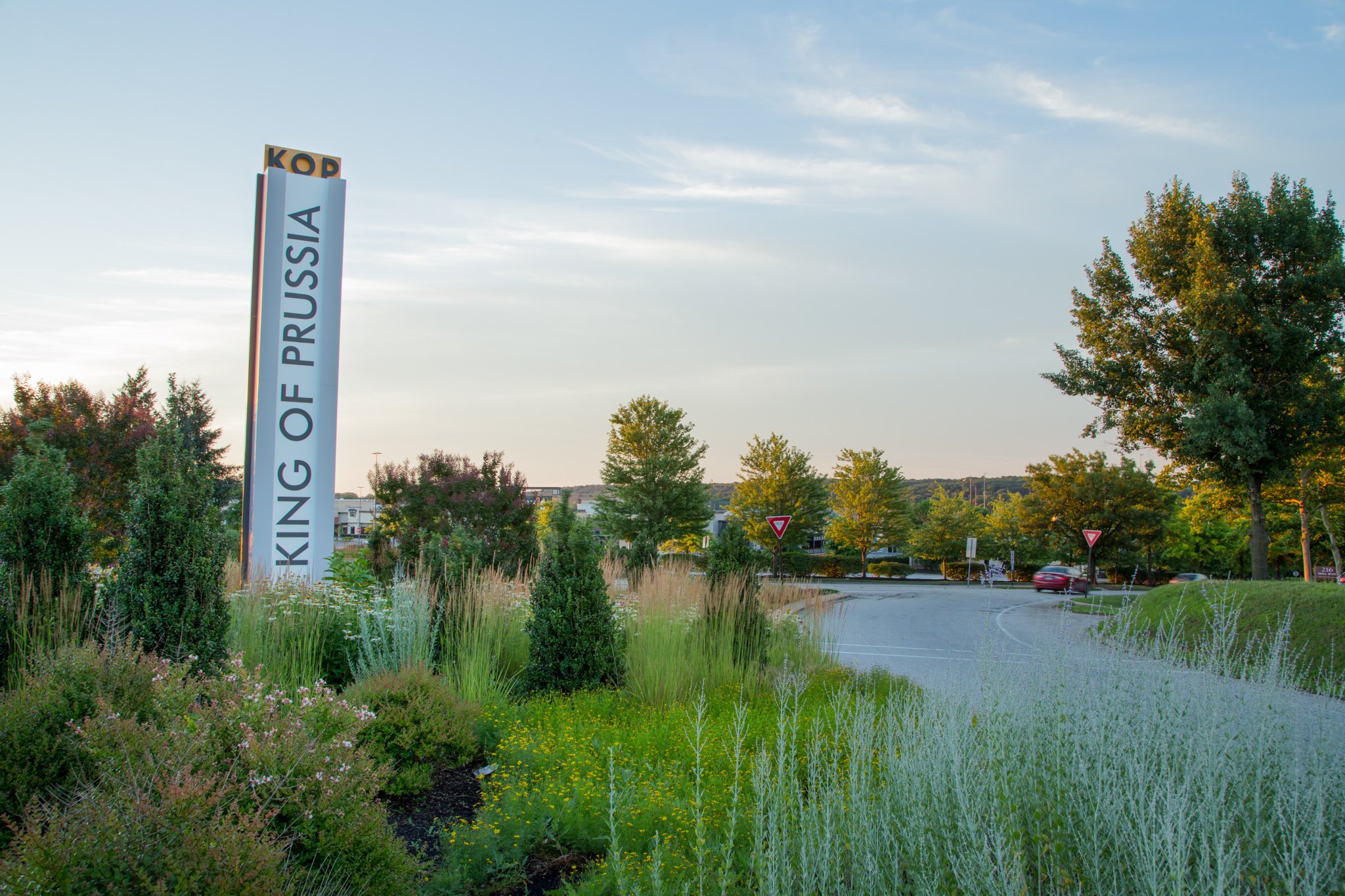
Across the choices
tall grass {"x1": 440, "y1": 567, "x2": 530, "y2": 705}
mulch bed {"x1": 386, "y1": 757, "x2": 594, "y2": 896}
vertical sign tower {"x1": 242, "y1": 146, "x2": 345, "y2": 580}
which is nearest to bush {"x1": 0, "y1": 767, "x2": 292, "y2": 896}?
mulch bed {"x1": 386, "y1": 757, "x2": 594, "y2": 896}

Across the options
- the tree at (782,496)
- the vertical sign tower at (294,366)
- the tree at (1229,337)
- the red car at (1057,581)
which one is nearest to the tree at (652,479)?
the tree at (782,496)

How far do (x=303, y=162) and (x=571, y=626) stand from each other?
9015 millimetres

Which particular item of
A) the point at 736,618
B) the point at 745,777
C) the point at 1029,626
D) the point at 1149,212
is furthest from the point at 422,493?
the point at 1149,212

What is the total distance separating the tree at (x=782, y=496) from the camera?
4291cm

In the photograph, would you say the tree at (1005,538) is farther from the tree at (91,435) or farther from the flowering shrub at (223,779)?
the flowering shrub at (223,779)

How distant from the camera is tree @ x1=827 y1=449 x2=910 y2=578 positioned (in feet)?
151

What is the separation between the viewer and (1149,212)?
20.5 metres

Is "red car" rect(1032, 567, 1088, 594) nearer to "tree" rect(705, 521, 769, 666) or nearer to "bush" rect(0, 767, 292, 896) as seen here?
"tree" rect(705, 521, 769, 666)

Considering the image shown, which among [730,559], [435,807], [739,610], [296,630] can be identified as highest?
[730,559]

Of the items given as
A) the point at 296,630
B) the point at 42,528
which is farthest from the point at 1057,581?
the point at 42,528

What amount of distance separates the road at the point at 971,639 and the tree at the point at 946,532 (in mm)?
7877

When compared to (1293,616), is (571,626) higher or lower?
higher

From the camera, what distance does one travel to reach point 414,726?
520cm

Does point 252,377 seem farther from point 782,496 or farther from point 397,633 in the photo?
point 782,496
